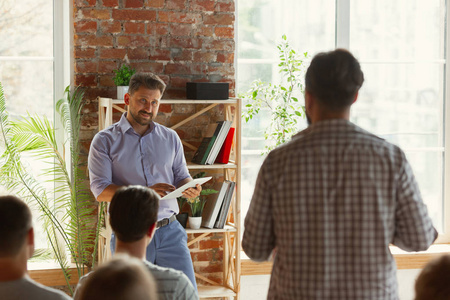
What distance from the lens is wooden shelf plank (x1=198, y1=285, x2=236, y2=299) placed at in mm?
3867

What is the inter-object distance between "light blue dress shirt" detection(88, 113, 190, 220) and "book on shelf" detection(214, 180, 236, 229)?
1.65 ft

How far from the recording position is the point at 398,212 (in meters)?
1.76

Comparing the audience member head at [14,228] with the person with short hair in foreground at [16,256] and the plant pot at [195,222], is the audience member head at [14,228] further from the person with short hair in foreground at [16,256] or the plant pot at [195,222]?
the plant pot at [195,222]

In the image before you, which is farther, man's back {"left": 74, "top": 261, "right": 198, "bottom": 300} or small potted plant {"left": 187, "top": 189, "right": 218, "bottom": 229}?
small potted plant {"left": 187, "top": 189, "right": 218, "bottom": 229}

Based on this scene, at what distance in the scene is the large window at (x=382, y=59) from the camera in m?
4.39

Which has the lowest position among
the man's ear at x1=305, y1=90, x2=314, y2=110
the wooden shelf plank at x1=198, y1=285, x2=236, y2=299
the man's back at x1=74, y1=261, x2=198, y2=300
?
the wooden shelf plank at x1=198, y1=285, x2=236, y2=299

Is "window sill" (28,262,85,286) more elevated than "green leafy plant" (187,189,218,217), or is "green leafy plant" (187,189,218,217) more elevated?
"green leafy plant" (187,189,218,217)

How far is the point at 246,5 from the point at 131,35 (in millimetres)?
915

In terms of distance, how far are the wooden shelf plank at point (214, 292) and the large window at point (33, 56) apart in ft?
3.80

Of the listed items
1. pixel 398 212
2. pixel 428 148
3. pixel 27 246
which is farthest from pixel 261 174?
pixel 428 148

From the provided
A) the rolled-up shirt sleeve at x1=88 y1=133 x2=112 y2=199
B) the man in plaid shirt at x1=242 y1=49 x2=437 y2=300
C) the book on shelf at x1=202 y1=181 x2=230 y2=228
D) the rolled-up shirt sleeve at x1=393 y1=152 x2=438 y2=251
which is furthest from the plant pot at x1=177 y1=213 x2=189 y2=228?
the rolled-up shirt sleeve at x1=393 y1=152 x2=438 y2=251

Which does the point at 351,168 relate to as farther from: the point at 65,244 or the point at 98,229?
the point at 65,244

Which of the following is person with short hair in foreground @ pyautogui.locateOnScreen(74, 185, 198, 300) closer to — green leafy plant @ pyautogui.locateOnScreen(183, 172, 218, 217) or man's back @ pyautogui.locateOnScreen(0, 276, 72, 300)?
man's back @ pyautogui.locateOnScreen(0, 276, 72, 300)

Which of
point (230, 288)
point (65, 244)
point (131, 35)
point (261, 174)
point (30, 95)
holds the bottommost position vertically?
point (230, 288)
